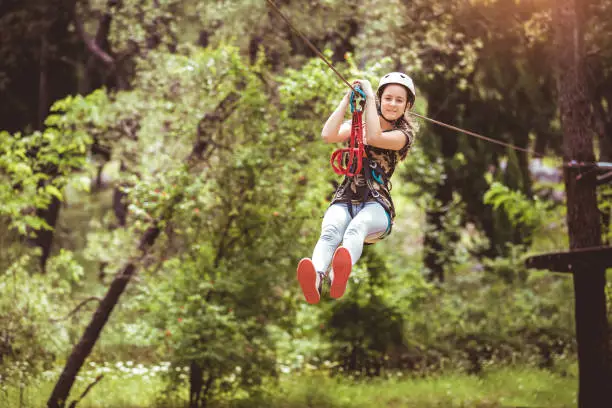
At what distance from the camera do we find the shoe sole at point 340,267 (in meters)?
4.64

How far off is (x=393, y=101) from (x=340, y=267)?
131cm

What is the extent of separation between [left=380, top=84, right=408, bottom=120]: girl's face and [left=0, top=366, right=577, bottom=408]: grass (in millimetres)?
5922

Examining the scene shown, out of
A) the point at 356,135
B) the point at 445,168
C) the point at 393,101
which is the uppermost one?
the point at 445,168

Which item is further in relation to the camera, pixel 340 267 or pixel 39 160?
pixel 39 160

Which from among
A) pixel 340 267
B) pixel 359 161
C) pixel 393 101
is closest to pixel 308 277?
pixel 340 267

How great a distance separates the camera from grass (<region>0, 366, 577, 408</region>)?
10.7 metres

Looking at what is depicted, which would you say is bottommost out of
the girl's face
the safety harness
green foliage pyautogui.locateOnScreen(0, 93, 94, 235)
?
the safety harness

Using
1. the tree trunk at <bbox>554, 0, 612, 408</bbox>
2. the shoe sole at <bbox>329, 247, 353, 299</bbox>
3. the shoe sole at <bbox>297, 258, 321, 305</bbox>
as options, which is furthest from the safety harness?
the tree trunk at <bbox>554, 0, 612, 408</bbox>

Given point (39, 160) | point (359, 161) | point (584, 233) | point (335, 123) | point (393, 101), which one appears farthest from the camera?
point (39, 160)

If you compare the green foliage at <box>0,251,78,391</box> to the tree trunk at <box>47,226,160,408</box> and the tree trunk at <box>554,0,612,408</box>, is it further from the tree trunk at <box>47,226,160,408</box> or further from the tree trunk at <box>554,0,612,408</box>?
the tree trunk at <box>554,0,612,408</box>

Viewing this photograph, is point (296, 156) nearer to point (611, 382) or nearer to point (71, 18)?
point (611, 382)

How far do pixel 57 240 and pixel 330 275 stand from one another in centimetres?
1750

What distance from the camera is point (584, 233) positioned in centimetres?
919

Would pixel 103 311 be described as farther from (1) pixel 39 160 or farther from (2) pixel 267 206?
(2) pixel 267 206
